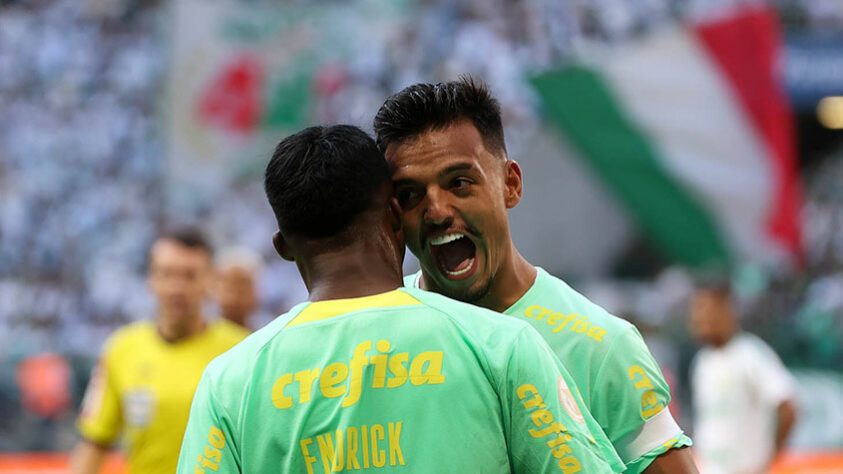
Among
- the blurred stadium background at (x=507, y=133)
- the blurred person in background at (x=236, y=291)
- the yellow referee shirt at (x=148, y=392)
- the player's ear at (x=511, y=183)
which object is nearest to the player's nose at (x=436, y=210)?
the player's ear at (x=511, y=183)

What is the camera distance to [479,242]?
2.39m

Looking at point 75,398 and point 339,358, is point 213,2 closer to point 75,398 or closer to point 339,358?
point 75,398

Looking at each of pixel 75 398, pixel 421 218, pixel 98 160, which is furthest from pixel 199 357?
pixel 98 160

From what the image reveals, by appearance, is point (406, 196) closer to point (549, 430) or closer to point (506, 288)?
point (506, 288)

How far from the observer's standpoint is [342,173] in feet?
6.62

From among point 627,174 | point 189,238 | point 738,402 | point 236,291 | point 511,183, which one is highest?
point 627,174

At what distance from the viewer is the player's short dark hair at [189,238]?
16.8ft

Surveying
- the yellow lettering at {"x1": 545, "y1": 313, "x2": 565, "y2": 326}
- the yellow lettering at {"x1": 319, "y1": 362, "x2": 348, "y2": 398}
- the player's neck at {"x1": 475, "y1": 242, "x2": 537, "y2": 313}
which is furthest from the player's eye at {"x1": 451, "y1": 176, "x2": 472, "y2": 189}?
the yellow lettering at {"x1": 319, "y1": 362, "x2": 348, "y2": 398}

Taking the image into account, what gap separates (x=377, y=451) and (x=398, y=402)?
89 millimetres

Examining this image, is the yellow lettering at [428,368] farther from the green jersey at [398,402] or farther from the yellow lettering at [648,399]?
the yellow lettering at [648,399]

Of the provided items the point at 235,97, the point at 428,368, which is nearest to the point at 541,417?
the point at 428,368

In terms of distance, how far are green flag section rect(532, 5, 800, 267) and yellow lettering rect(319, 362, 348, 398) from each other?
11.6 meters

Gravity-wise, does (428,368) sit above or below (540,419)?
above

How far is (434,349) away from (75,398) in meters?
11.2
